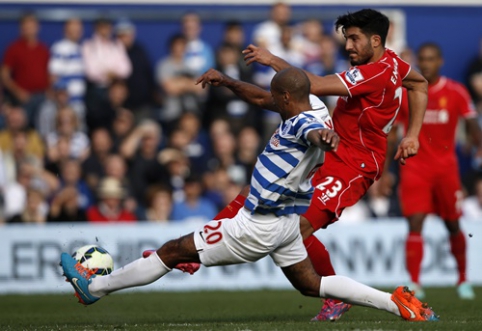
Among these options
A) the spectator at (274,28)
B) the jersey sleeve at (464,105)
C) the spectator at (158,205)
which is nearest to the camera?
the jersey sleeve at (464,105)

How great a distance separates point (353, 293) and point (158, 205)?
24.5 ft

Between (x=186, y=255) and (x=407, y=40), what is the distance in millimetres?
12207

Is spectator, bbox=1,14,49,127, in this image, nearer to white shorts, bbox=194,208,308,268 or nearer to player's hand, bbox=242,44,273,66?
player's hand, bbox=242,44,273,66

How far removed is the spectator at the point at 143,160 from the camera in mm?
16094

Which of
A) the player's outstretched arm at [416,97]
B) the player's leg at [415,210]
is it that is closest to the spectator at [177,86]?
the player's leg at [415,210]

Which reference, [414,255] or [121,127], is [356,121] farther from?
[121,127]

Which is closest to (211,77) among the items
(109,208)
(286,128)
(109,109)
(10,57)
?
(286,128)

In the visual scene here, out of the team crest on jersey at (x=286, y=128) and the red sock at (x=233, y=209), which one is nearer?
the team crest on jersey at (x=286, y=128)

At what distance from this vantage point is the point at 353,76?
8555 mm

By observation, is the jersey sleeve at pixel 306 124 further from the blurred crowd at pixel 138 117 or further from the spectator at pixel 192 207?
the blurred crowd at pixel 138 117

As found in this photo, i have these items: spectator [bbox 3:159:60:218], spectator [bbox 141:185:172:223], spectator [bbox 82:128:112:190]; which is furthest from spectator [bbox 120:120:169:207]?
spectator [bbox 3:159:60:218]

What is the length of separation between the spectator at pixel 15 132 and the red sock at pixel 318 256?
27.3ft

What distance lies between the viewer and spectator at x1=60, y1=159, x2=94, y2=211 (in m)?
15.7

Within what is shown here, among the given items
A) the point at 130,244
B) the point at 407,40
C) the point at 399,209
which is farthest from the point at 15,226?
the point at 407,40
